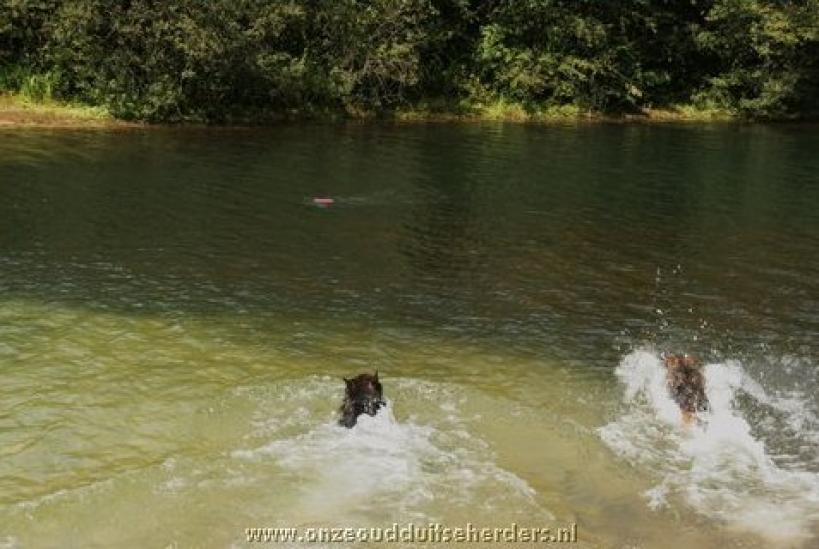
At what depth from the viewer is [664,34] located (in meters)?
54.5

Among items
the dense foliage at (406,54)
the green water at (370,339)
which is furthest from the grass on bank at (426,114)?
the green water at (370,339)

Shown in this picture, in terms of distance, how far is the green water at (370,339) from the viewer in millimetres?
8914

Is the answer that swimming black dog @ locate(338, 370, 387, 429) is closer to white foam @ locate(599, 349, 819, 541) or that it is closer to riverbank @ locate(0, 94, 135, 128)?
white foam @ locate(599, 349, 819, 541)

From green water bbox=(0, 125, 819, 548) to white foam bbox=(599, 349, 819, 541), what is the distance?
0.25 ft

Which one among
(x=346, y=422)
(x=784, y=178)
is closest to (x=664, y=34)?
(x=784, y=178)

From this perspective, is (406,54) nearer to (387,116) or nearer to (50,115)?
(387,116)

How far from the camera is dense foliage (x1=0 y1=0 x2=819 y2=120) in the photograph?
3531cm

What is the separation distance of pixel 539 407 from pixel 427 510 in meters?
3.20

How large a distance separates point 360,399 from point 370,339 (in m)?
3.35

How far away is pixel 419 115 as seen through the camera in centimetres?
4434

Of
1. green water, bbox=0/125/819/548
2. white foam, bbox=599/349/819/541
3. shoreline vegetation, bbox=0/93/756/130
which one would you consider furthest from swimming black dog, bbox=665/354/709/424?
shoreline vegetation, bbox=0/93/756/130

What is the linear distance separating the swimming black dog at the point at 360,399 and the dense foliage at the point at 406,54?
89.7 feet

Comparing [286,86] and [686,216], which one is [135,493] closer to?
[686,216]

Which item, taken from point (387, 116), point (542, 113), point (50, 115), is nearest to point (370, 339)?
point (50, 115)
